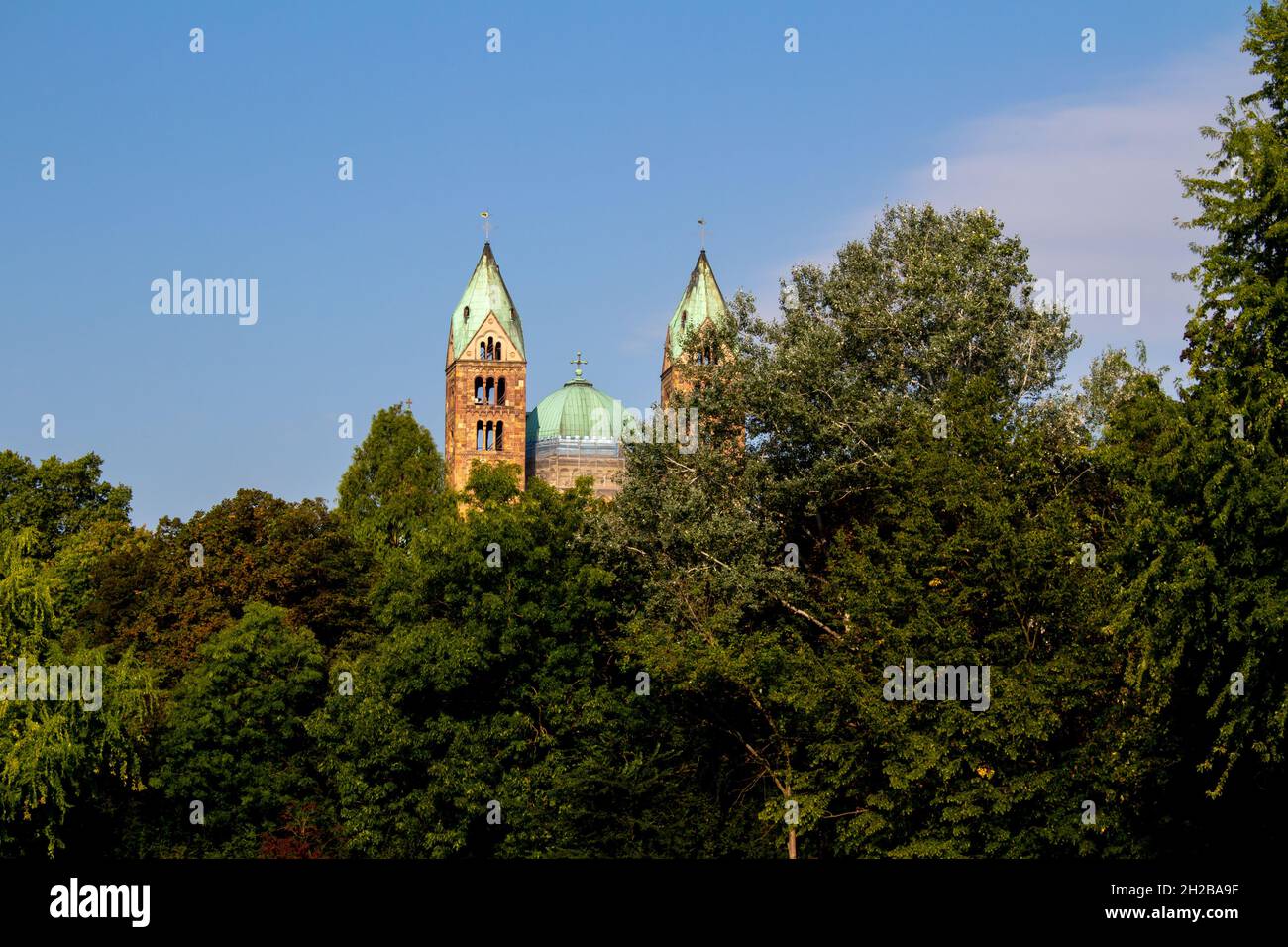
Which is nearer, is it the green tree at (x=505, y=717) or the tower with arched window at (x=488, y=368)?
the green tree at (x=505, y=717)

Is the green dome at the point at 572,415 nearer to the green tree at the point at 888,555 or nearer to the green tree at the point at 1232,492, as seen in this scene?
the green tree at the point at 888,555

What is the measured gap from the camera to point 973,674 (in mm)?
38219

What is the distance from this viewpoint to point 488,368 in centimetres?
13600

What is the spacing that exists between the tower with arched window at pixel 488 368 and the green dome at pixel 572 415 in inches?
136

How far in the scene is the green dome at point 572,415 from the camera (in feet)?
458

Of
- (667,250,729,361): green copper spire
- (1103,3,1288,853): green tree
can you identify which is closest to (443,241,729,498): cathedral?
(667,250,729,361): green copper spire

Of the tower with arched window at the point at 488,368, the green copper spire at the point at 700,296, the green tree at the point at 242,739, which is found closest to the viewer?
the green tree at the point at 242,739

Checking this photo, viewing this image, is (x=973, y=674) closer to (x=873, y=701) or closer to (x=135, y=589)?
(x=873, y=701)

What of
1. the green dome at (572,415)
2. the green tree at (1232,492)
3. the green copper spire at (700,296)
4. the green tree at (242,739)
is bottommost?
the green tree at (242,739)

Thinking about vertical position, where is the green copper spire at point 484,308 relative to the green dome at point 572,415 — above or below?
above

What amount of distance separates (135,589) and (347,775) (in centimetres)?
1643

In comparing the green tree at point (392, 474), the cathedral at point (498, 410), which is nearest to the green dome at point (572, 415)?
the cathedral at point (498, 410)

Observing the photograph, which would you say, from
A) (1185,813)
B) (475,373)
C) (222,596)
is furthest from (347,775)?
(475,373)

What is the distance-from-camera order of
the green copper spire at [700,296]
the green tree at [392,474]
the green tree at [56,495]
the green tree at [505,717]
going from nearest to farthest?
1. the green tree at [505,717]
2. the green tree at [56,495]
3. the green tree at [392,474]
4. the green copper spire at [700,296]
